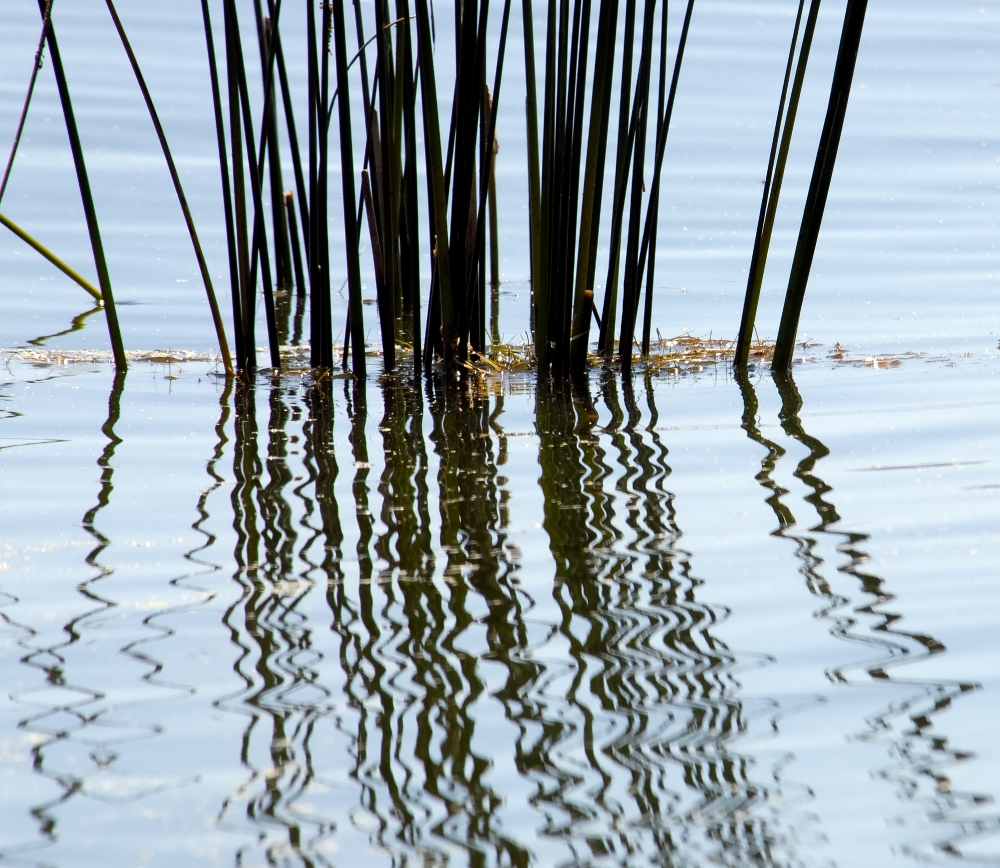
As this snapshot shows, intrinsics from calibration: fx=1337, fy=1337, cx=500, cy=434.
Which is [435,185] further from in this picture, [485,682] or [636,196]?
[485,682]

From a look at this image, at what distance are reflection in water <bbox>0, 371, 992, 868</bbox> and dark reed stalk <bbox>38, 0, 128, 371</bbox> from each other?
0.56 m

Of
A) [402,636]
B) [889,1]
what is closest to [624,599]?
[402,636]

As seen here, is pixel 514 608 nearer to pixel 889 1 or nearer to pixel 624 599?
pixel 624 599

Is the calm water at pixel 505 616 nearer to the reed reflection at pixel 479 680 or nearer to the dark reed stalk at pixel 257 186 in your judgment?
the reed reflection at pixel 479 680

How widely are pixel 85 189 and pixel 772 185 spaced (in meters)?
1.05

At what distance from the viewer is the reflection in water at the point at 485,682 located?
82 centimetres

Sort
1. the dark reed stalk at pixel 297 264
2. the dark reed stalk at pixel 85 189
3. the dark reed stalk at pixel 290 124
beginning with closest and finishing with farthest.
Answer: the dark reed stalk at pixel 85 189 → the dark reed stalk at pixel 290 124 → the dark reed stalk at pixel 297 264

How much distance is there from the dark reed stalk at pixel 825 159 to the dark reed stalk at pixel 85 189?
3.43ft

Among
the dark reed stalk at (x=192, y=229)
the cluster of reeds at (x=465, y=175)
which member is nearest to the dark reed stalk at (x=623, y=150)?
the cluster of reeds at (x=465, y=175)

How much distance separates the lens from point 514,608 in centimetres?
115

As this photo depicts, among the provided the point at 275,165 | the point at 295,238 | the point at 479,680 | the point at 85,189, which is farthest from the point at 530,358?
the point at 479,680

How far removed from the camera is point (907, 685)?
99cm

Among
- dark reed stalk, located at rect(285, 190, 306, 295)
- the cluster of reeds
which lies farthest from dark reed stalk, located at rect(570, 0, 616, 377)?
dark reed stalk, located at rect(285, 190, 306, 295)

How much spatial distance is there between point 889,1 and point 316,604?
6.31 m
